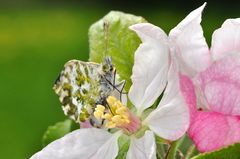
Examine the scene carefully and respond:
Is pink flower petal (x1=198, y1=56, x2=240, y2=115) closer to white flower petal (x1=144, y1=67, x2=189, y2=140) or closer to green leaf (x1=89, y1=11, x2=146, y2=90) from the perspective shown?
white flower petal (x1=144, y1=67, x2=189, y2=140)

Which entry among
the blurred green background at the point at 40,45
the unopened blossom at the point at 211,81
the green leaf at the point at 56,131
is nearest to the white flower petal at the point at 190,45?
the unopened blossom at the point at 211,81

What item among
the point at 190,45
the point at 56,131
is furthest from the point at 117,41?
Result: the point at 190,45

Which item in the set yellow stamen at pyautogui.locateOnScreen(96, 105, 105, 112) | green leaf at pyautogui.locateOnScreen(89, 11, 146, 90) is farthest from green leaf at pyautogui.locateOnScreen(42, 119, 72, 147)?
yellow stamen at pyautogui.locateOnScreen(96, 105, 105, 112)

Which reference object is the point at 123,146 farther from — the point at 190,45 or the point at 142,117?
the point at 190,45

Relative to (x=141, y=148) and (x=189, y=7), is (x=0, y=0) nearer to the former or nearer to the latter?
(x=189, y=7)

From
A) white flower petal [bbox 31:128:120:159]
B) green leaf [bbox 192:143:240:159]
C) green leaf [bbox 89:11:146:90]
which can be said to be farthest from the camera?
green leaf [bbox 89:11:146:90]

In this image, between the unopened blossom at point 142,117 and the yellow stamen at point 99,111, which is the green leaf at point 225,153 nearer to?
the unopened blossom at point 142,117
